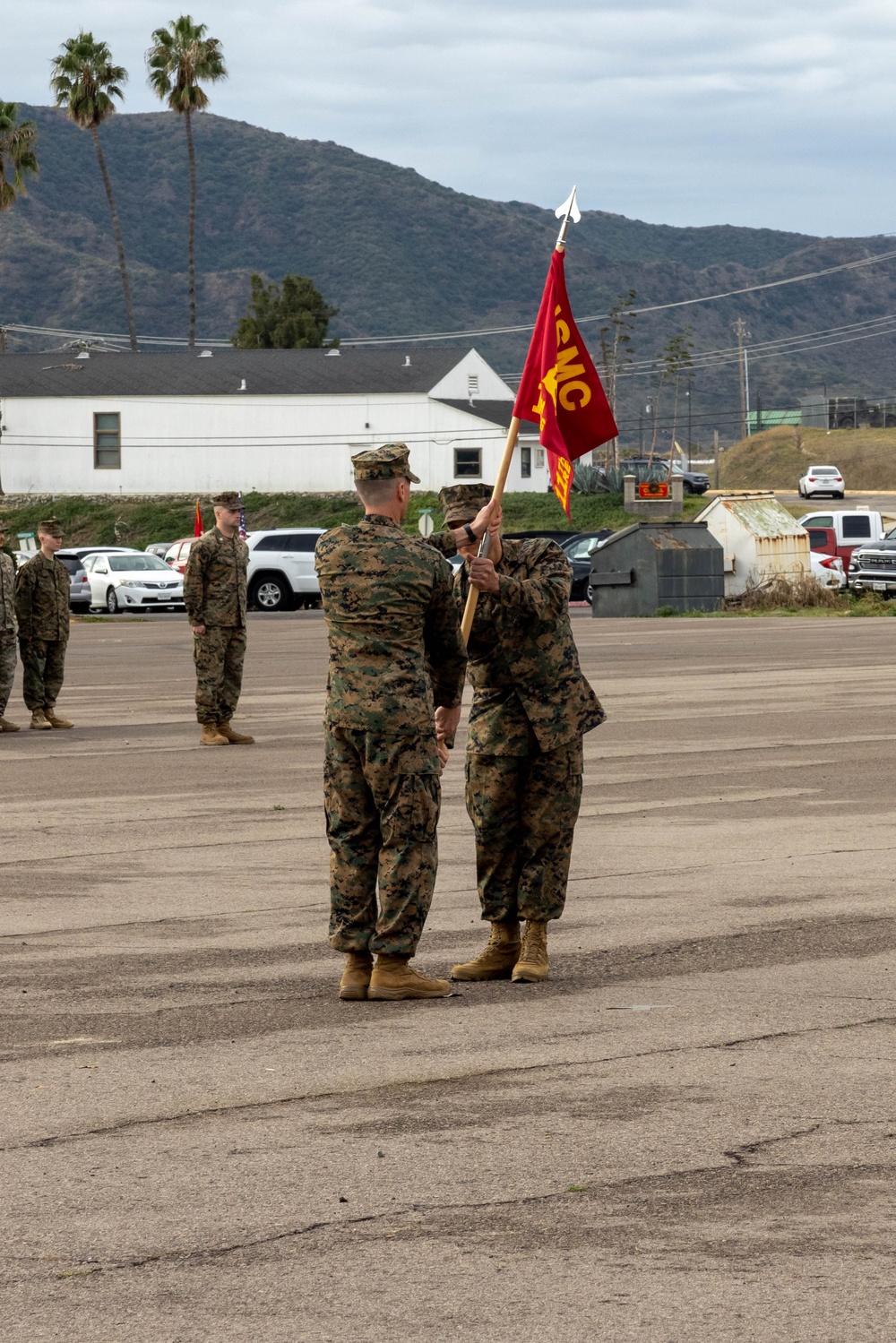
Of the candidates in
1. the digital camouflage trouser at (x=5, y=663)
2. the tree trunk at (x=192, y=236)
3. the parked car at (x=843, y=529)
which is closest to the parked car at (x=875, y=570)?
the parked car at (x=843, y=529)

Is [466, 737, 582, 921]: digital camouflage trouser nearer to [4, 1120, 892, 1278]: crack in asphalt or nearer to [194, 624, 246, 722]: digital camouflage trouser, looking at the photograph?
[4, 1120, 892, 1278]: crack in asphalt

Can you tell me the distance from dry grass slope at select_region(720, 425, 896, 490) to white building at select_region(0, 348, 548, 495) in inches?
961

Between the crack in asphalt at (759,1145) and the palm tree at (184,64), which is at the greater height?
the palm tree at (184,64)

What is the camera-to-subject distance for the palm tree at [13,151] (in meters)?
73.1

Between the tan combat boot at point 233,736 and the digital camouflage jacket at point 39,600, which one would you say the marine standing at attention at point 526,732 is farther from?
the digital camouflage jacket at point 39,600

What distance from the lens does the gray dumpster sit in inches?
1468

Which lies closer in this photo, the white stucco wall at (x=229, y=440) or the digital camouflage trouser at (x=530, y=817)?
the digital camouflage trouser at (x=530, y=817)

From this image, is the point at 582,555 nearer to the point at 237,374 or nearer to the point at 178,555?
the point at 178,555

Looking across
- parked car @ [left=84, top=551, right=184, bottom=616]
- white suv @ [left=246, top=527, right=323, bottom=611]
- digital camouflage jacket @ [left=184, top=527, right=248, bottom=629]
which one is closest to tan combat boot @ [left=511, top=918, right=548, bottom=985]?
digital camouflage jacket @ [left=184, top=527, right=248, bottom=629]

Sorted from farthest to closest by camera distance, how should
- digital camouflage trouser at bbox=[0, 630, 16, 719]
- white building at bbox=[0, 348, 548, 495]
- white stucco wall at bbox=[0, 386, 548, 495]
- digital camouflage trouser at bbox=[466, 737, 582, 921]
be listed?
1. white building at bbox=[0, 348, 548, 495]
2. white stucco wall at bbox=[0, 386, 548, 495]
3. digital camouflage trouser at bbox=[0, 630, 16, 719]
4. digital camouflage trouser at bbox=[466, 737, 582, 921]

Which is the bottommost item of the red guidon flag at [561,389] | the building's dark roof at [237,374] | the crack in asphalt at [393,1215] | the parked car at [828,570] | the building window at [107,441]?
the crack in asphalt at [393,1215]

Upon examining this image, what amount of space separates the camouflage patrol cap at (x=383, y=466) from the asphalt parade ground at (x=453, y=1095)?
1.89 metres

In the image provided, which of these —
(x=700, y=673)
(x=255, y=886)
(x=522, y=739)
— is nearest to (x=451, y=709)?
(x=522, y=739)

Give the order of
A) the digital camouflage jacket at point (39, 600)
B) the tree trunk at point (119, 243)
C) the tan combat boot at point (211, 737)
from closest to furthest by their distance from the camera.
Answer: the tan combat boot at point (211, 737) → the digital camouflage jacket at point (39, 600) → the tree trunk at point (119, 243)
